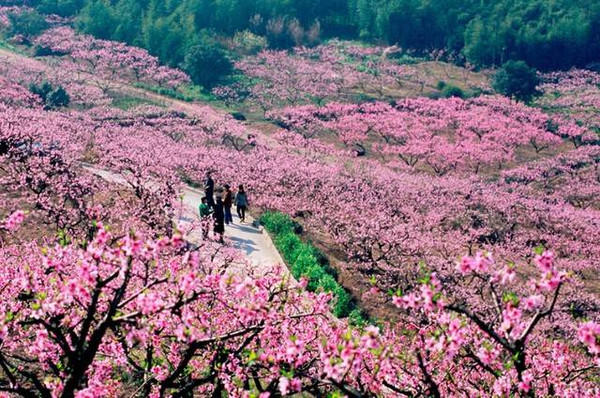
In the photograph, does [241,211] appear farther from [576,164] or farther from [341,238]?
[576,164]

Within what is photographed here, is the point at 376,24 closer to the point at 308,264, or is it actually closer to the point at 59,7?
the point at 59,7

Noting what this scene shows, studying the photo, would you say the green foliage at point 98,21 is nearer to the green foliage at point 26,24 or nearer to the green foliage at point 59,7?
the green foliage at point 26,24

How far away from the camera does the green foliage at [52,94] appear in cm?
4822

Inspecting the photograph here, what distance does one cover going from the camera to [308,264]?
58.9ft

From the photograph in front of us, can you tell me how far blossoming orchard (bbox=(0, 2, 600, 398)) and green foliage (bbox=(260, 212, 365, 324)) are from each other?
12 cm

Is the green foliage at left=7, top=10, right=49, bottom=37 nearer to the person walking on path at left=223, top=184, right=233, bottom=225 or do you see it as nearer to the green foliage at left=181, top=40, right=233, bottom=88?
the green foliage at left=181, top=40, right=233, bottom=88

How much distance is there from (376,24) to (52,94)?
2232 inches

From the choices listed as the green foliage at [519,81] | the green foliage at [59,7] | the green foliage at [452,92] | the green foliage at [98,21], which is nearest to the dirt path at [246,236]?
the green foliage at [452,92]

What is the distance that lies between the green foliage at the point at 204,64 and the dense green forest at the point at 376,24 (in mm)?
3946

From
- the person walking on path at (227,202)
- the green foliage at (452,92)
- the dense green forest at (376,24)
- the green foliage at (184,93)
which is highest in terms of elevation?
the dense green forest at (376,24)

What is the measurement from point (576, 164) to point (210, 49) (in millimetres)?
42318

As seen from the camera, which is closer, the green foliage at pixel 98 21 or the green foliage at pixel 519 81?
the green foliage at pixel 519 81

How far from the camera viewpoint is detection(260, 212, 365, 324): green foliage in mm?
16312

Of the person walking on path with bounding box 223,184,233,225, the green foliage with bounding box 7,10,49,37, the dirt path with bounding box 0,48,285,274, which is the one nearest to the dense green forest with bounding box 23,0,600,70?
the green foliage with bounding box 7,10,49,37
